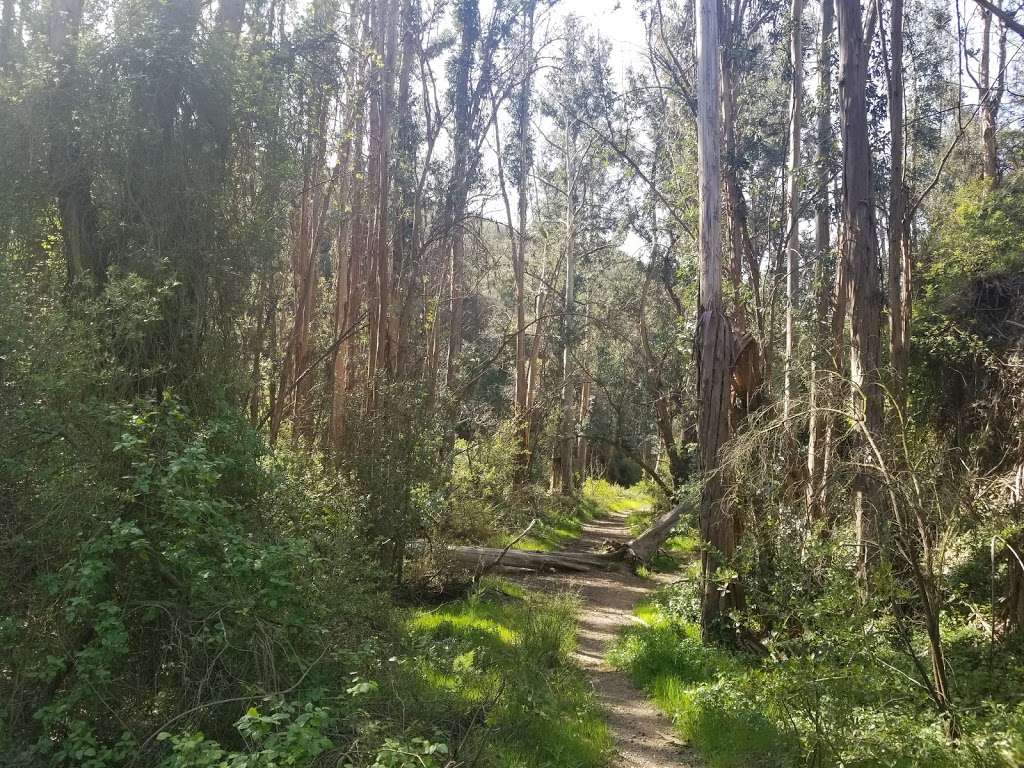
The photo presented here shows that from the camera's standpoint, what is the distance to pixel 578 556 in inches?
→ 570

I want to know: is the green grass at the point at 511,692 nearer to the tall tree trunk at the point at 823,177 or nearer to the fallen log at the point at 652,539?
the tall tree trunk at the point at 823,177

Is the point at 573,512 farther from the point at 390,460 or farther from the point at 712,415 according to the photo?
the point at 712,415

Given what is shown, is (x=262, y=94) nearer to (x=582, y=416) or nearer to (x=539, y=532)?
(x=539, y=532)

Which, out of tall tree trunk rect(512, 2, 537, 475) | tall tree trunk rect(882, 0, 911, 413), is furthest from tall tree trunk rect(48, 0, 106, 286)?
tall tree trunk rect(512, 2, 537, 475)

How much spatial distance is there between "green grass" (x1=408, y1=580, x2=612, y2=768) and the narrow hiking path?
8.8 inches

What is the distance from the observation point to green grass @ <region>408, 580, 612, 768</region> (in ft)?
17.4

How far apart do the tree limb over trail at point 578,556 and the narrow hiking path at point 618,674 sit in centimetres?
19

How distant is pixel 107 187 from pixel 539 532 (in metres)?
12.3

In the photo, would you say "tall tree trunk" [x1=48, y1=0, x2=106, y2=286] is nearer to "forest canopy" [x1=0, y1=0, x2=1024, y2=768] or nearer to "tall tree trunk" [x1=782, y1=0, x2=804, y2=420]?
"forest canopy" [x1=0, y1=0, x2=1024, y2=768]

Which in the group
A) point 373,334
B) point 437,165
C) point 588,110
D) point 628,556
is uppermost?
point 588,110

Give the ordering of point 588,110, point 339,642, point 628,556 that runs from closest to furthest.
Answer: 1. point 339,642
2. point 628,556
3. point 588,110

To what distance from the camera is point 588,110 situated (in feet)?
60.7

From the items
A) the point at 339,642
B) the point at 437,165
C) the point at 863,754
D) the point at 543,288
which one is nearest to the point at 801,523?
the point at 863,754

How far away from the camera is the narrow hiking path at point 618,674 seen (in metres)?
6.01
